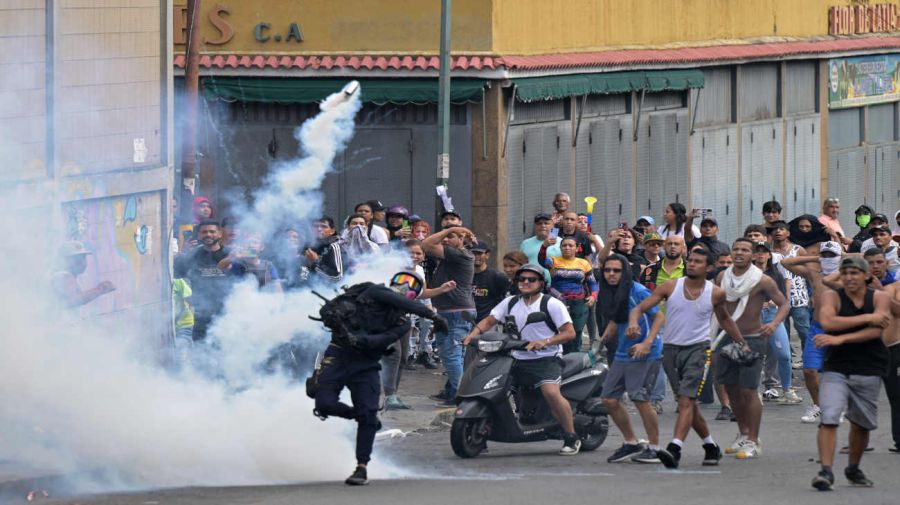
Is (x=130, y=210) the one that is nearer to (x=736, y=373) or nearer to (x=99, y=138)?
(x=99, y=138)

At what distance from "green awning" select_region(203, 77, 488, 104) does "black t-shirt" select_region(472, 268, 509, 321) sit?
7010mm

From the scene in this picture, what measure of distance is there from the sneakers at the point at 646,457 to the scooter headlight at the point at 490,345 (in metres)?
1.36

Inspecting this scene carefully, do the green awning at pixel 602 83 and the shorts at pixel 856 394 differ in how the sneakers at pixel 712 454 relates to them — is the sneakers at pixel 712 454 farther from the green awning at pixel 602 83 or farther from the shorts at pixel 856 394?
the green awning at pixel 602 83

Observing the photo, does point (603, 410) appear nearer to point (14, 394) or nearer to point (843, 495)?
point (843, 495)

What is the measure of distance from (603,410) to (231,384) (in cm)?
296

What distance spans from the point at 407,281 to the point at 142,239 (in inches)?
173

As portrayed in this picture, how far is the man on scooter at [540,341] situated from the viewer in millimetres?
13977

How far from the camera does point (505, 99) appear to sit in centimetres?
2427

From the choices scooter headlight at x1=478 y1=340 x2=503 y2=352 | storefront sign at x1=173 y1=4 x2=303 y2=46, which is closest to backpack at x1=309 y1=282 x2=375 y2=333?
scooter headlight at x1=478 y1=340 x2=503 y2=352

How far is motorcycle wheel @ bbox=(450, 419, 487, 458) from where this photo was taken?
538 inches

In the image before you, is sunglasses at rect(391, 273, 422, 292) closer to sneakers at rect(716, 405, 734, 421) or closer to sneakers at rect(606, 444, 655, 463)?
sneakers at rect(606, 444, 655, 463)

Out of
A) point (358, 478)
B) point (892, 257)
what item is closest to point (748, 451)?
point (358, 478)

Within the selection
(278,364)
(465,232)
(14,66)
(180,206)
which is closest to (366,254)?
(465,232)

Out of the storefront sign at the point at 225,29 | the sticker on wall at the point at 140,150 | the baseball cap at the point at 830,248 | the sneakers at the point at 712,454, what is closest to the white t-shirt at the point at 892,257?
the baseball cap at the point at 830,248
